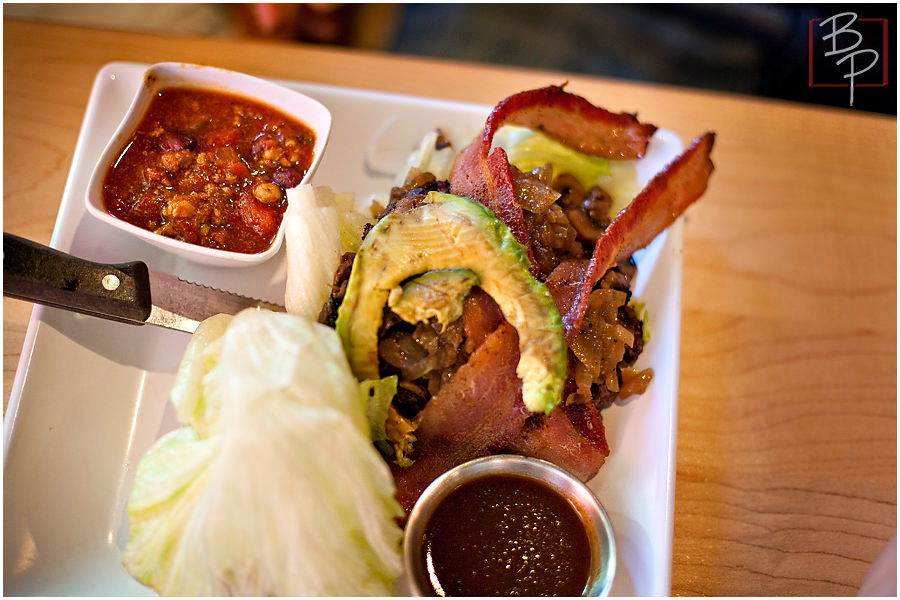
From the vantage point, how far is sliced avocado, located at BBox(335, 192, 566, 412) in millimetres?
1990

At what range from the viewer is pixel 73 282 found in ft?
6.89

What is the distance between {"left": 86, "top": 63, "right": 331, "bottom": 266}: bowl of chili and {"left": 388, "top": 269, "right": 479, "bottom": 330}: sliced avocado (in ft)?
2.07

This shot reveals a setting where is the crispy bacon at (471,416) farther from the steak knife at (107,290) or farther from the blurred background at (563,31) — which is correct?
the blurred background at (563,31)

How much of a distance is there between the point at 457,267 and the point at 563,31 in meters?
3.35

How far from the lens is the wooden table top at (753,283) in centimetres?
262

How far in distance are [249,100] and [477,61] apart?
7.74 ft

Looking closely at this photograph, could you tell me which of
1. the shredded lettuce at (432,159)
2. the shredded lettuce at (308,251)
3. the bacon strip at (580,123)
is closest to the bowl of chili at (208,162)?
the shredded lettuce at (308,251)

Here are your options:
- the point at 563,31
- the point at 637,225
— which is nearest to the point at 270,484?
the point at 637,225

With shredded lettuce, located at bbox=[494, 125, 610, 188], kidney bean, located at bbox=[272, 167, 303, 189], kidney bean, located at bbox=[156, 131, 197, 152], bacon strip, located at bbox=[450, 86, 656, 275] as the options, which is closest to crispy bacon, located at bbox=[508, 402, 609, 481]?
bacon strip, located at bbox=[450, 86, 656, 275]

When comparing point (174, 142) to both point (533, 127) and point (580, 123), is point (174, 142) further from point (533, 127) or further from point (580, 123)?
point (580, 123)

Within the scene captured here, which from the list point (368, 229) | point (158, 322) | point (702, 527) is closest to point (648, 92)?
point (368, 229)

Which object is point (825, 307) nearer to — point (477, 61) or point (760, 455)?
point (760, 455)

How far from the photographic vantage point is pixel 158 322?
2.24 meters

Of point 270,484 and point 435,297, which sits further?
point 435,297
